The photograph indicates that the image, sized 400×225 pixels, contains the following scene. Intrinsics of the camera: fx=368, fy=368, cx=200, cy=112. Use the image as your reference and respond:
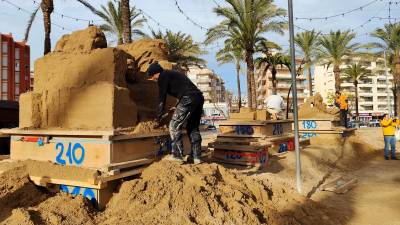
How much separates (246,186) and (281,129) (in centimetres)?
586

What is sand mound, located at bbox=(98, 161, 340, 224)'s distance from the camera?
13.4 feet

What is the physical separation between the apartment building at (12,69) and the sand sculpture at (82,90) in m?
43.9

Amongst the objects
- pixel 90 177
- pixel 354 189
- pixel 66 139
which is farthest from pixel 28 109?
pixel 354 189

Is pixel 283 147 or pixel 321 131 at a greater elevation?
pixel 321 131

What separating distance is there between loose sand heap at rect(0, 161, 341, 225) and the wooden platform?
15 centimetres

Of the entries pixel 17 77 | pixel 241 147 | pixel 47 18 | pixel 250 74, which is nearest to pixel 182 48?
pixel 250 74

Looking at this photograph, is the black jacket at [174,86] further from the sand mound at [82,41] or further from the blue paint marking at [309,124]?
the blue paint marking at [309,124]

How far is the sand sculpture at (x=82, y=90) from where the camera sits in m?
4.96

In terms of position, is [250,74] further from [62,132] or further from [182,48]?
[62,132]

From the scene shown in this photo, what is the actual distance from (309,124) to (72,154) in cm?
1140

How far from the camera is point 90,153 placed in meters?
4.62

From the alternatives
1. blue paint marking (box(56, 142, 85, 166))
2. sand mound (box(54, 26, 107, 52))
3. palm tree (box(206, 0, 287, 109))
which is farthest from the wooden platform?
palm tree (box(206, 0, 287, 109))

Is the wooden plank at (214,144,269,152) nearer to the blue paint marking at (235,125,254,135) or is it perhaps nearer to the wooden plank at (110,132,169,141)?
the blue paint marking at (235,125,254,135)

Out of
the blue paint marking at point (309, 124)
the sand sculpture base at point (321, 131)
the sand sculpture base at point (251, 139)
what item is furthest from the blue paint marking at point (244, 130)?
the blue paint marking at point (309, 124)
